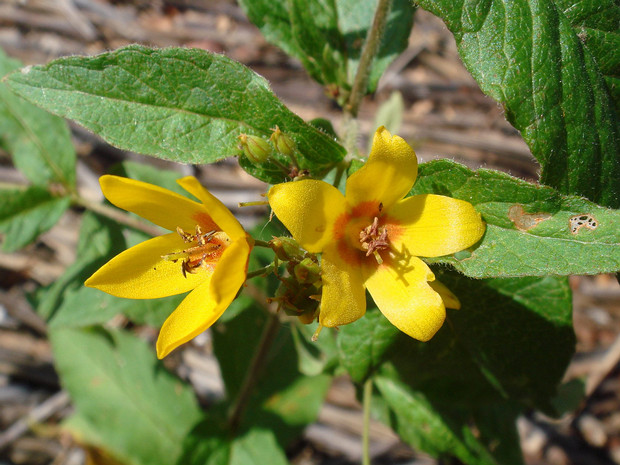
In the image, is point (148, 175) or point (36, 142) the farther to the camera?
point (36, 142)

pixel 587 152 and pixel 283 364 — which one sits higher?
pixel 587 152

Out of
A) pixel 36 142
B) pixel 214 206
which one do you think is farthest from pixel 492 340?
pixel 36 142

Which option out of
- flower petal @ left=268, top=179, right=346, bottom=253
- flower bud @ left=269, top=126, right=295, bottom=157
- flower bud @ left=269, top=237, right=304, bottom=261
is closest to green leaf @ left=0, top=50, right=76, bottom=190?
flower bud @ left=269, top=126, right=295, bottom=157

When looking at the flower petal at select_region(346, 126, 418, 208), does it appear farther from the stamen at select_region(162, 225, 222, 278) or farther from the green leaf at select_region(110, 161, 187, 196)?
the green leaf at select_region(110, 161, 187, 196)

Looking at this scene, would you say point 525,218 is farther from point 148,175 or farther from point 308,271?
point 148,175

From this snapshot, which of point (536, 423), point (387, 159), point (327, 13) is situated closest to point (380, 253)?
point (387, 159)

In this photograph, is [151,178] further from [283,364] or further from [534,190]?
[534,190]

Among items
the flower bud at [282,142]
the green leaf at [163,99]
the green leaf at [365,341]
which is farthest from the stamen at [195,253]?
the green leaf at [365,341]
